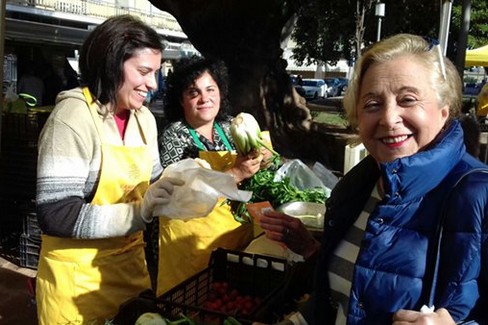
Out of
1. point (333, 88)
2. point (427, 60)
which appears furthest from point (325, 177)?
point (333, 88)

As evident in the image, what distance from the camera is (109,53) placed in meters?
2.10

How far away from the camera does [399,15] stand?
798 inches

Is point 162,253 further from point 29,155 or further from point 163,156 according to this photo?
point 29,155

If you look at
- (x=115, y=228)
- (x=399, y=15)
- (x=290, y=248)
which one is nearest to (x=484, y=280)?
(x=290, y=248)

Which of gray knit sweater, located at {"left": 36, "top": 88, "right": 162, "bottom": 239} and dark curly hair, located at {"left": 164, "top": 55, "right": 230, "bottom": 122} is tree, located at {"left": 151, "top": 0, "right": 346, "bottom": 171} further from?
gray knit sweater, located at {"left": 36, "top": 88, "right": 162, "bottom": 239}

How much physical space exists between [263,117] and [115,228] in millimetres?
7962

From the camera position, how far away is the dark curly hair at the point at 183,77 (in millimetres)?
2990

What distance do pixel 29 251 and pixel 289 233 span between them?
4.03 metres

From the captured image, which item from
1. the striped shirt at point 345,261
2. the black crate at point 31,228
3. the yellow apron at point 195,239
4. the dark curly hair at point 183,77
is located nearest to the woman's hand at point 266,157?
the yellow apron at point 195,239

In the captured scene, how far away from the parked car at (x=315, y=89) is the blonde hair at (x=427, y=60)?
35.5m

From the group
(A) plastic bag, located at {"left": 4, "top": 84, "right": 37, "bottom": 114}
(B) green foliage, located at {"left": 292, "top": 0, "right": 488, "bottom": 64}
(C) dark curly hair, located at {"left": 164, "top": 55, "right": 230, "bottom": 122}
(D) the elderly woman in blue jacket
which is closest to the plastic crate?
(D) the elderly woman in blue jacket

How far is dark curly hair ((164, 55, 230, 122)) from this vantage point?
2990mm

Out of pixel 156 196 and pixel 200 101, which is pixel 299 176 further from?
pixel 156 196

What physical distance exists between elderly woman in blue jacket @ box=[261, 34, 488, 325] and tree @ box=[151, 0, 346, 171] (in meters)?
7.16
